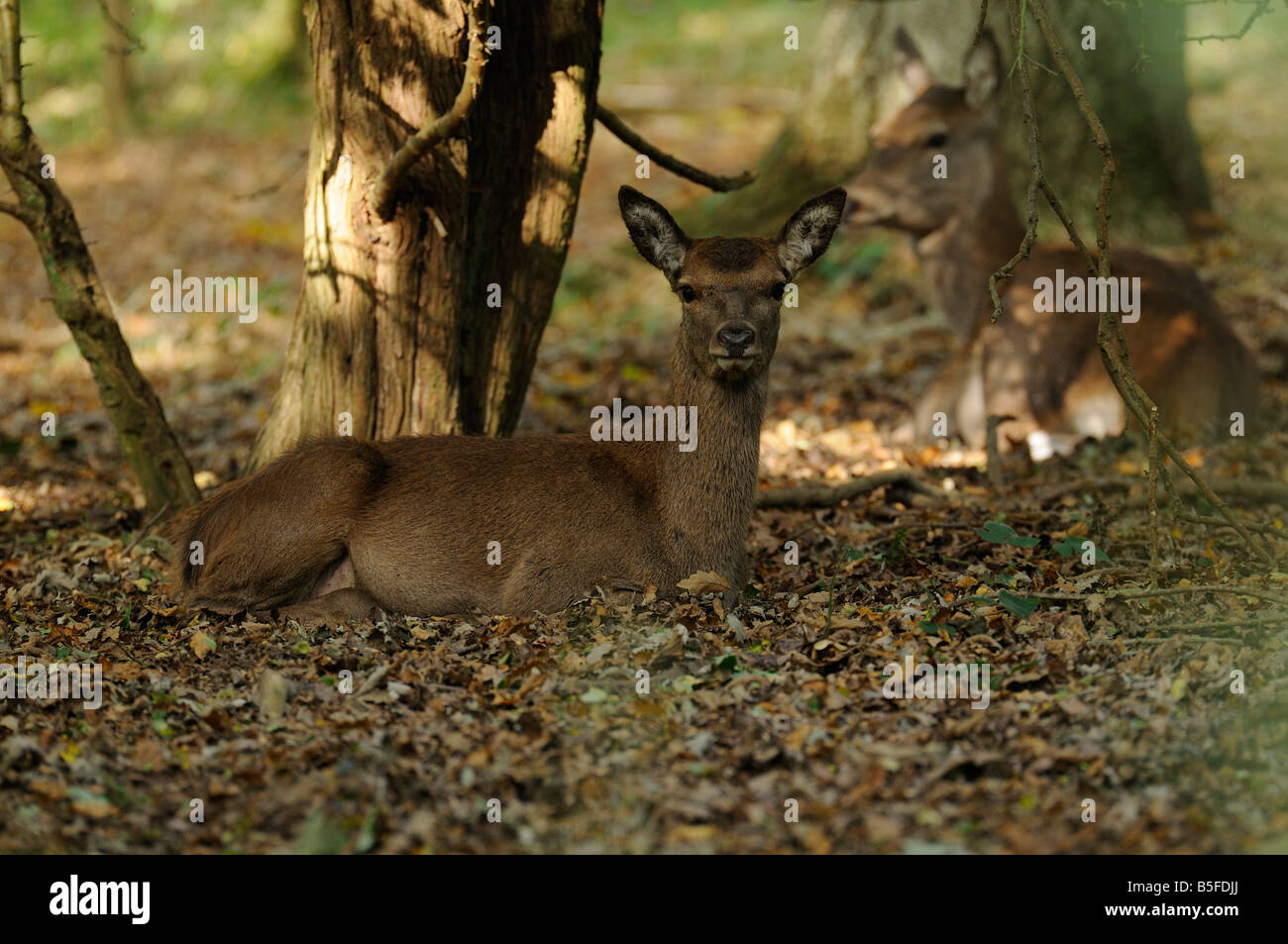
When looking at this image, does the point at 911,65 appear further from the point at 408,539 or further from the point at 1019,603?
the point at 408,539

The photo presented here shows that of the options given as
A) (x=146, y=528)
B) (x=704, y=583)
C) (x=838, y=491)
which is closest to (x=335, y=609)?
(x=146, y=528)

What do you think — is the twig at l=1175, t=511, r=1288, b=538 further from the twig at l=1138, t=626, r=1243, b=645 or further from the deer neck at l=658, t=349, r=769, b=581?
the deer neck at l=658, t=349, r=769, b=581

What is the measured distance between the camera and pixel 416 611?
7055 millimetres

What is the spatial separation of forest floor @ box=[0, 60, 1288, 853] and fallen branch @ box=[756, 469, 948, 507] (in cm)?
12

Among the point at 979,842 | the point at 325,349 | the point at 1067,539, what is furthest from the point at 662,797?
the point at 325,349

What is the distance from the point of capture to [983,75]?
11.3 metres

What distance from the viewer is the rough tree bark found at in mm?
7605

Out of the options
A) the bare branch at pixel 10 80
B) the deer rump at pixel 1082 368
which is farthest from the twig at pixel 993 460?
the bare branch at pixel 10 80

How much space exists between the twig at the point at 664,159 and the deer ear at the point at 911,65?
4058 millimetres

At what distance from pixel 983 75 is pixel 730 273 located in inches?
208

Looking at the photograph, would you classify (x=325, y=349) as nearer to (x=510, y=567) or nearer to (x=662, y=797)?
(x=510, y=567)

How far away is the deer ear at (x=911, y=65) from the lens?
12.1 m
